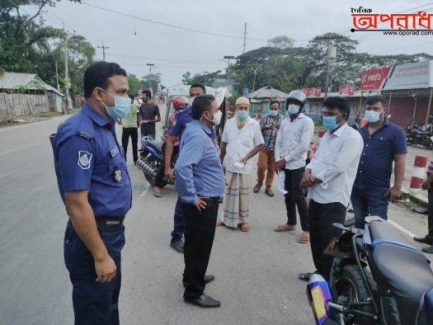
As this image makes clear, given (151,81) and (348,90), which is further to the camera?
(151,81)

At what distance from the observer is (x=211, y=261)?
4.07 m

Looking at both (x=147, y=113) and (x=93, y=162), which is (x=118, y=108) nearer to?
(x=93, y=162)

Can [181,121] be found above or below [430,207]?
above

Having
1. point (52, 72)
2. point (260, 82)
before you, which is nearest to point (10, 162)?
point (52, 72)

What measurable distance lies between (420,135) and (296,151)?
14766 millimetres

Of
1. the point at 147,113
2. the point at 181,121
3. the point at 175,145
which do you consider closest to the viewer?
the point at 181,121

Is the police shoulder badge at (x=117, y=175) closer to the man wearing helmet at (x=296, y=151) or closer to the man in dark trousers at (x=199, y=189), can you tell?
the man in dark trousers at (x=199, y=189)

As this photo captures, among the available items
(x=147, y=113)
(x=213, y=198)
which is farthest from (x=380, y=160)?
(x=147, y=113)

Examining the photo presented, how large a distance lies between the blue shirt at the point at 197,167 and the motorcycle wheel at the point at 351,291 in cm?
114

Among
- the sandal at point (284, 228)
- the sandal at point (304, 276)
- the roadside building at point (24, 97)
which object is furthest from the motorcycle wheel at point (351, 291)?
the roadside building at point (24, 97)

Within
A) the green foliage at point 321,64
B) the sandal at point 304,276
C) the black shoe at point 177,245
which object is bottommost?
the sandal at point 304,276

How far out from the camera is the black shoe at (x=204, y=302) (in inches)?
125

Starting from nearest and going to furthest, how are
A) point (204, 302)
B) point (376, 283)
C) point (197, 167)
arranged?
point (376, 283) → point (197, 167) → point (204, 302)

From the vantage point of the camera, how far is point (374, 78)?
69.3ft
